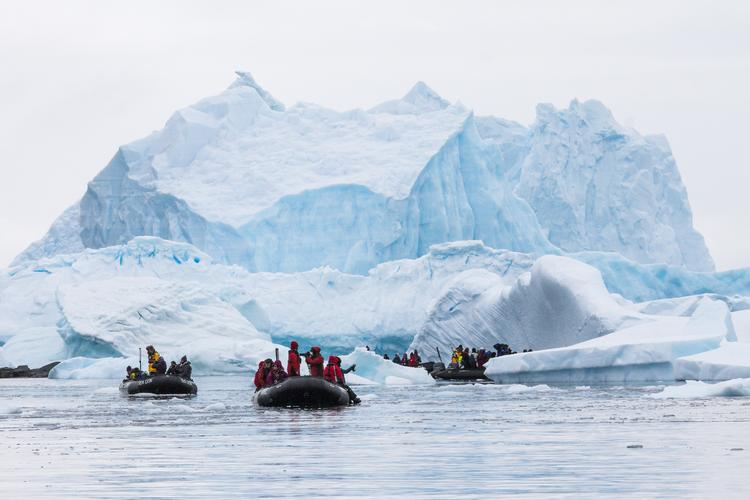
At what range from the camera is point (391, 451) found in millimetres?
11227

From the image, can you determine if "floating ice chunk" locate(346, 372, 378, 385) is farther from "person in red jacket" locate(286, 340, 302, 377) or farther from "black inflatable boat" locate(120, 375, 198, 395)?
"person in red jacket" locate(286, 340, 302, 377)

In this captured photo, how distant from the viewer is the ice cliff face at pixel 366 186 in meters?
53.2

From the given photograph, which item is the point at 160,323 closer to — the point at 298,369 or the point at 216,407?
the point at 216,407

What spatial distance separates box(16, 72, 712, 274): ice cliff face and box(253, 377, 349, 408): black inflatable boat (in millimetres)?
32561

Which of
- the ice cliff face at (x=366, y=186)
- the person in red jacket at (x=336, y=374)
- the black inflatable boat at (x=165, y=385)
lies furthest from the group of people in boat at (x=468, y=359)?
the ice cliff face at (x=366, y=186)

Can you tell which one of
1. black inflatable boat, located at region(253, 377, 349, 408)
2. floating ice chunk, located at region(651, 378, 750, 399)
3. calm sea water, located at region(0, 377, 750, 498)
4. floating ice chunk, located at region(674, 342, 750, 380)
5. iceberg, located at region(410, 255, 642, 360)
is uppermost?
iceberg, located at region(410, 255, 642, 360)

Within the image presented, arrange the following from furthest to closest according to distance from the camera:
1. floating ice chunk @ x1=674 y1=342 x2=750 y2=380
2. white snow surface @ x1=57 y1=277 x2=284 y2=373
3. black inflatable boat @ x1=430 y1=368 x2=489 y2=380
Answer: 1. white snow surface @ x1=57 y1=277 x2=284 y2=373
2. black inflatable boat @ x1=430 y1=368 x2=489 y2=380
3. floating ice chunk @ x1=674 y1=342 x2=750 y2=380

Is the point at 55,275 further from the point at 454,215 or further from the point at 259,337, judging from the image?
the point at 454,215

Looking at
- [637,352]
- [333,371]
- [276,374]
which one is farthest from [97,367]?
[333,371]

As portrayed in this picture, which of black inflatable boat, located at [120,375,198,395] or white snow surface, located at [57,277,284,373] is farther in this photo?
white snow surface, located at [57,277,284,373]

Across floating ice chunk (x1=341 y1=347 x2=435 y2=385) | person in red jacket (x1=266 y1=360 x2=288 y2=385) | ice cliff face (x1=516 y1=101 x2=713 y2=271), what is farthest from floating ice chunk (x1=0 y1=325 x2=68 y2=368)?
person in red jacket (x1=266 y1=360 x2=288 y2=385)

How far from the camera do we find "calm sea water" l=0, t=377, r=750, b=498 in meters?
8.36

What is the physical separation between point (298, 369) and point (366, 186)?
33069 millimetres

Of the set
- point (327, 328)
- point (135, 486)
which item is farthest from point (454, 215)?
point (135, 486)
